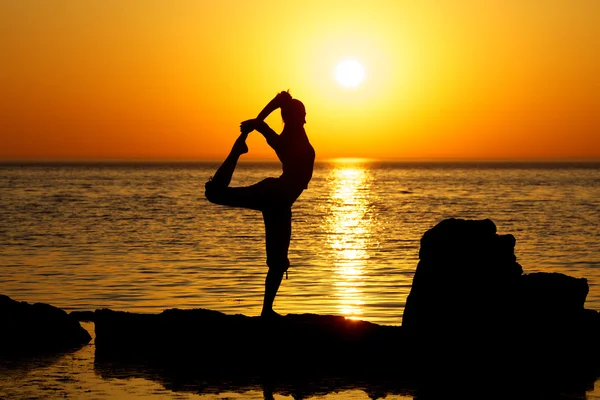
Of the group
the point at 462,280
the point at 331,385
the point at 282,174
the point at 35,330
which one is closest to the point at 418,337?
the point at 462,280

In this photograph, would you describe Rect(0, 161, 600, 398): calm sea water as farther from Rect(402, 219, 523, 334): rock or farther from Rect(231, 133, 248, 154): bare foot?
Rect(231, 133, 248, 154): bare foot

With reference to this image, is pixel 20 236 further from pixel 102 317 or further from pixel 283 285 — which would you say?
pixel 102 317

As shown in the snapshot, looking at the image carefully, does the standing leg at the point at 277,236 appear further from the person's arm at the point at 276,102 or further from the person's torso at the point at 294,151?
the person's arm at the point at 276,102

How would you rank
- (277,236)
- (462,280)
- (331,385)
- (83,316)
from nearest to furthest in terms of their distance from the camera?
(331,385) < (277,236) < (462,280) < (83,316)

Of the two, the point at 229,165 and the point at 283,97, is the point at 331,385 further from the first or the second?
the point at 283,97

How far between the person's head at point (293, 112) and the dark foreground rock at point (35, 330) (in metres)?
4.95

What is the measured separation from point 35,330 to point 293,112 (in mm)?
5330

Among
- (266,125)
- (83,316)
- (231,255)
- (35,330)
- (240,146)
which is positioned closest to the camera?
(240,146)

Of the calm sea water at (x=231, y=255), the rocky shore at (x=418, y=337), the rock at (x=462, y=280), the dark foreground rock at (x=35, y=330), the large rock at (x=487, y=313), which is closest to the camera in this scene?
the rocky shore at (x=418, y=337)

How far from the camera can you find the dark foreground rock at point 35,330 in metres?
15.0

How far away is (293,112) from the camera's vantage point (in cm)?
1326

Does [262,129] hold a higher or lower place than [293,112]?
lower

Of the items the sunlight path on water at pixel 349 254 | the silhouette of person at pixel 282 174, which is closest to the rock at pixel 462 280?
the silhouette of person at pixel 282 174

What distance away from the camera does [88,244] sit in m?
39.2
